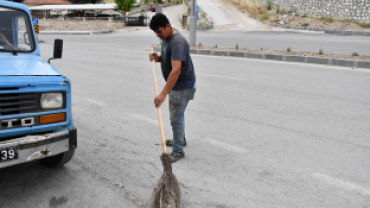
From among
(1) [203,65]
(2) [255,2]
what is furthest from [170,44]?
(2) [255,2]

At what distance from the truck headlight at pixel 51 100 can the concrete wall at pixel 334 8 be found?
2587 cm

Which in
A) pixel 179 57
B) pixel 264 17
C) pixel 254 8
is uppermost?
pixel 254 8

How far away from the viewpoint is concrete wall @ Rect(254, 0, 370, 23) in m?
24.3

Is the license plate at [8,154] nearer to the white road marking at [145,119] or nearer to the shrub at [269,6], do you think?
the white road marking at [145,119]

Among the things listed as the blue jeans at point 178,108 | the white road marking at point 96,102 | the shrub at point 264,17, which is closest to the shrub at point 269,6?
the shrub at point 264,17

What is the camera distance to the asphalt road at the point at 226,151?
123 inches

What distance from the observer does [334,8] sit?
85.3 ft

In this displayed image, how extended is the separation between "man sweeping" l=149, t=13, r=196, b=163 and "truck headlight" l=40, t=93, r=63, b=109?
0.89 meters

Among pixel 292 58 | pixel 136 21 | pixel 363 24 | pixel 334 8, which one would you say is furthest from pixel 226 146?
pixel 136 21

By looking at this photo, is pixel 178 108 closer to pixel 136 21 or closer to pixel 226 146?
pixel 226 146

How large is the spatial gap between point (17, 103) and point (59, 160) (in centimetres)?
93

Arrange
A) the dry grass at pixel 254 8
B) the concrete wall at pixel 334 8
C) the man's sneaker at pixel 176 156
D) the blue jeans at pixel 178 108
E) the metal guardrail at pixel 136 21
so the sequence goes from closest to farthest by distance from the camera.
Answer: the blue jeans at pixel 178 108, the man's sneaker at pixel 176 156, the concrete wall at pixel 334 8, the dry grass at pixel 254 8, the metal guardrail at pixel 136 21

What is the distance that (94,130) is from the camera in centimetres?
493

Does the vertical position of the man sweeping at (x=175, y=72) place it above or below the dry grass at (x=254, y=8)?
below
